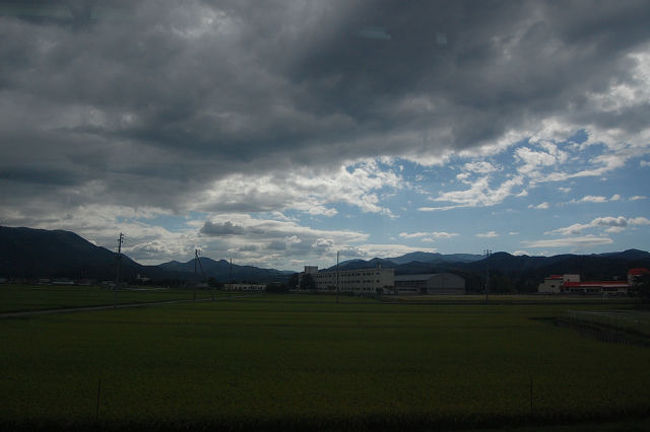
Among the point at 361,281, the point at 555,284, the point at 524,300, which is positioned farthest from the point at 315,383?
the point at 555,284

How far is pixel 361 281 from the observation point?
136m

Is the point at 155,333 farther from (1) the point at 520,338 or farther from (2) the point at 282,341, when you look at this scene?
(1) the point at 520,338

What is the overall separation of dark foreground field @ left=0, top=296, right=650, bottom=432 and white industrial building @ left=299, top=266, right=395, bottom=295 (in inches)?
3576

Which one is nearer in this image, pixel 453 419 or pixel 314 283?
pixel 453 419

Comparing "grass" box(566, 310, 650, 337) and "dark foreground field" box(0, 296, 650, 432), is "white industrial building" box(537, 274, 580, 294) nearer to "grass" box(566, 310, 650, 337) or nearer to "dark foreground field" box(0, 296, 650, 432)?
"grass" box(566, 310, 650, 337)

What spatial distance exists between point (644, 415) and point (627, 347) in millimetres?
13995

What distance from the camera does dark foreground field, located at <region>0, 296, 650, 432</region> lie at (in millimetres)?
11180

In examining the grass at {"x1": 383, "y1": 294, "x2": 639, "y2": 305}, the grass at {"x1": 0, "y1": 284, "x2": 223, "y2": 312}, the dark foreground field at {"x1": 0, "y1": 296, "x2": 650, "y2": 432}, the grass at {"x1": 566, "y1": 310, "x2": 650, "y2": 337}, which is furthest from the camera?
the grass at {"x1": 383, "y1": 294, "x2": 639, "y2": 305}

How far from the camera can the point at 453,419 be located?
446 inches

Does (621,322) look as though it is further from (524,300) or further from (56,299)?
(56,299)

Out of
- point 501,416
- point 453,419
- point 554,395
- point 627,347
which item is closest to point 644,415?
point 554,395

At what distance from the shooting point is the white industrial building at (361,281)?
12481 centimetres

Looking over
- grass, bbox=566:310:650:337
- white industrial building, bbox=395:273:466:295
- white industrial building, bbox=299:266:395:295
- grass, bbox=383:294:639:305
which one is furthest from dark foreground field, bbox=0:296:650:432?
white industrial building, bbox=395:273:466:295

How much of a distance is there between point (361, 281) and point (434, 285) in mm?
21862
